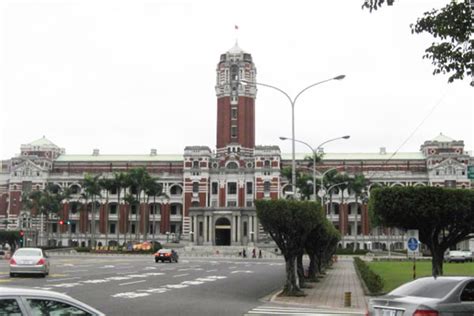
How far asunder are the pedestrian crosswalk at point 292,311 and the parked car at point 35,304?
12.0m

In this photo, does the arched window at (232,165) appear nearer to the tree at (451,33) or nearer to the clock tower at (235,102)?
the clock tower at (235,102)

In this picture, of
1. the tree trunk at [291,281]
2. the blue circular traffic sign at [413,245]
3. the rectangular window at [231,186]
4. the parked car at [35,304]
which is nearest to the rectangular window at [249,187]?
the rectangular window at [231,186]

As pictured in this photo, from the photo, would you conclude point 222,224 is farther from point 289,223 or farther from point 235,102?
point 289,223

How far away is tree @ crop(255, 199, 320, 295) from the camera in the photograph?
25594mm

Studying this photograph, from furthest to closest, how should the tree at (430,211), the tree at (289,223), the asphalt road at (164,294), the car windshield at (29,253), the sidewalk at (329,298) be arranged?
the car windshield at (29,253) → the tree at (430,211) → the tree at (289,223) → the sidewalk at (329,298) → the asphalt road at (164,294)

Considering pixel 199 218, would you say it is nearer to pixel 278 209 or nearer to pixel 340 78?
pixel 340 78

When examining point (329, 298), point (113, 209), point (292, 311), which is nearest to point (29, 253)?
point (329, 298)

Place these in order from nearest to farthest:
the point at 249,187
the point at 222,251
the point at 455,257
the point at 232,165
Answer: the point at 455,257
the point at 222,251
the point at 249,187
the point at 232,165

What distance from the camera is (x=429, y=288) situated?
11688 millimetres

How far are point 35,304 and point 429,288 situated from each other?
7612mm

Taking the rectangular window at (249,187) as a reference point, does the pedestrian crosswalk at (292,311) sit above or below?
below

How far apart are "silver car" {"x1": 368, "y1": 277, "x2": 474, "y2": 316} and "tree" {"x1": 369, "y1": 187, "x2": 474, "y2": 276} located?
→ 17864 mm

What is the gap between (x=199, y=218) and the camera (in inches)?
4299

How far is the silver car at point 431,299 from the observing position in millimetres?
10742
